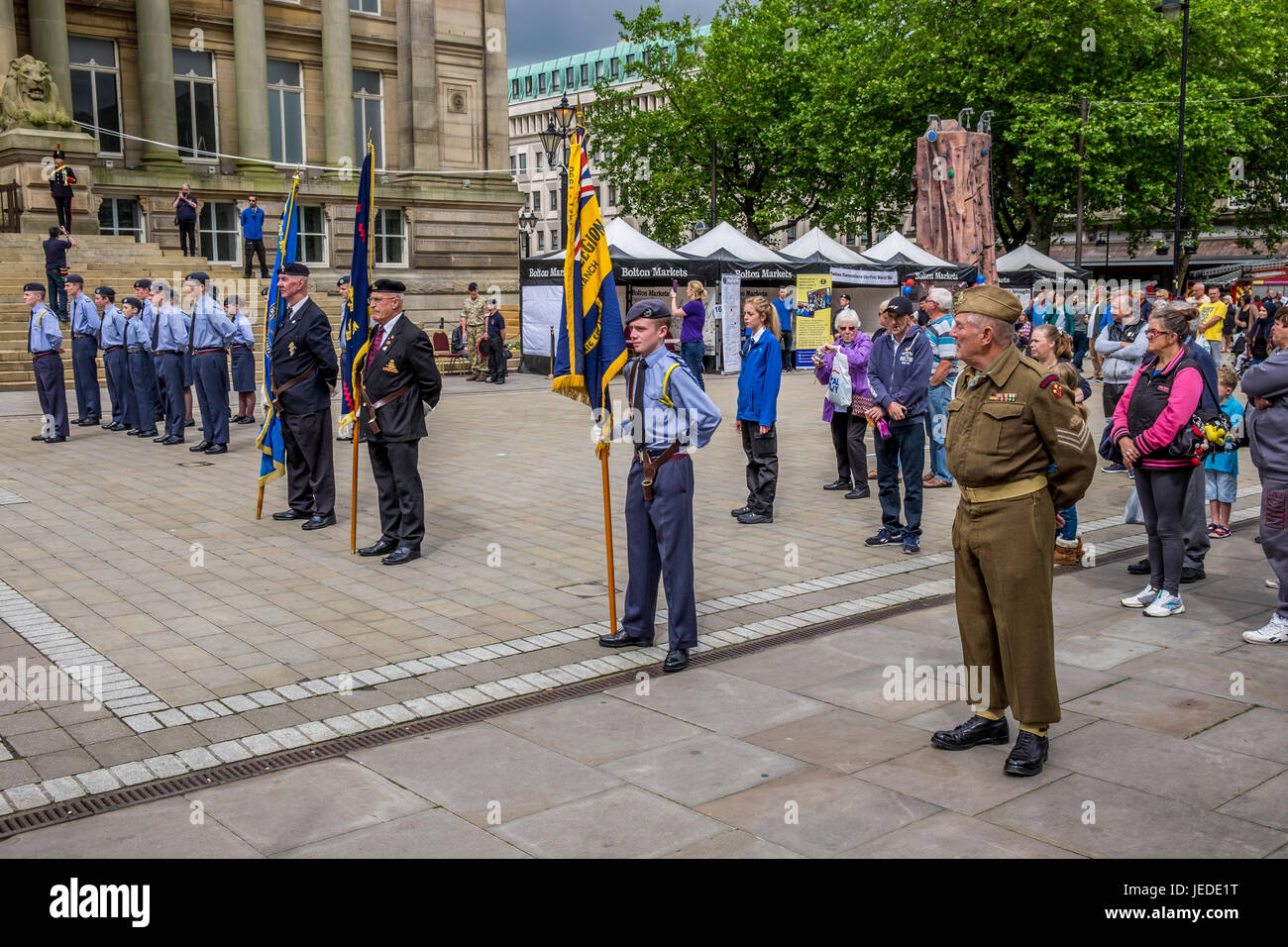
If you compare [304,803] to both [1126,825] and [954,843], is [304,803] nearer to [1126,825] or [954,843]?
[954,843]

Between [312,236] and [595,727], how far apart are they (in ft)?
111

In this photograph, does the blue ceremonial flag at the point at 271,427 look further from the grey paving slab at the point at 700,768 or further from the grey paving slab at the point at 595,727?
the grey paving slab at the point at 700,768

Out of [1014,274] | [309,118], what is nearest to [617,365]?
[1014,274]

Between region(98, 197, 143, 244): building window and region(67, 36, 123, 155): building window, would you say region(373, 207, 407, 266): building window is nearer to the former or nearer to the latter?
region(98, 197, 143, 244): building window

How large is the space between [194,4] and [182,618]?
32.4m

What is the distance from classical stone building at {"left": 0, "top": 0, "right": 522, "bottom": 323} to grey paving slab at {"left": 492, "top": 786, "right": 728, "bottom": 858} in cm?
2833

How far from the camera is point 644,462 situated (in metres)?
6.77

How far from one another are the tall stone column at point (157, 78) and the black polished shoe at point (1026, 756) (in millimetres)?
33141

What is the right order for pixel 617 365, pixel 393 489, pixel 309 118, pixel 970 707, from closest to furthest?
pixel 970 707
pixel 617 365
pixel 393 489
pixel 309 118

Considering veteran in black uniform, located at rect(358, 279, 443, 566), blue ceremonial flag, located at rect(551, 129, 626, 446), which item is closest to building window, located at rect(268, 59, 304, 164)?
veteran in black uniform, located at rect(358, 279, 443, 566)

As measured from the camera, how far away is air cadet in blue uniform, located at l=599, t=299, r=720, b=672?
673 centimetres

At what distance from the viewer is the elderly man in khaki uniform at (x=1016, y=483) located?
201 inches

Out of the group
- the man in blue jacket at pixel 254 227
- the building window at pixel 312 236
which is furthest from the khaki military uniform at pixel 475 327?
the building window at pixel 312 236

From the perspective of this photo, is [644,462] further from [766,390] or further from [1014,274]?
[1014,274]
